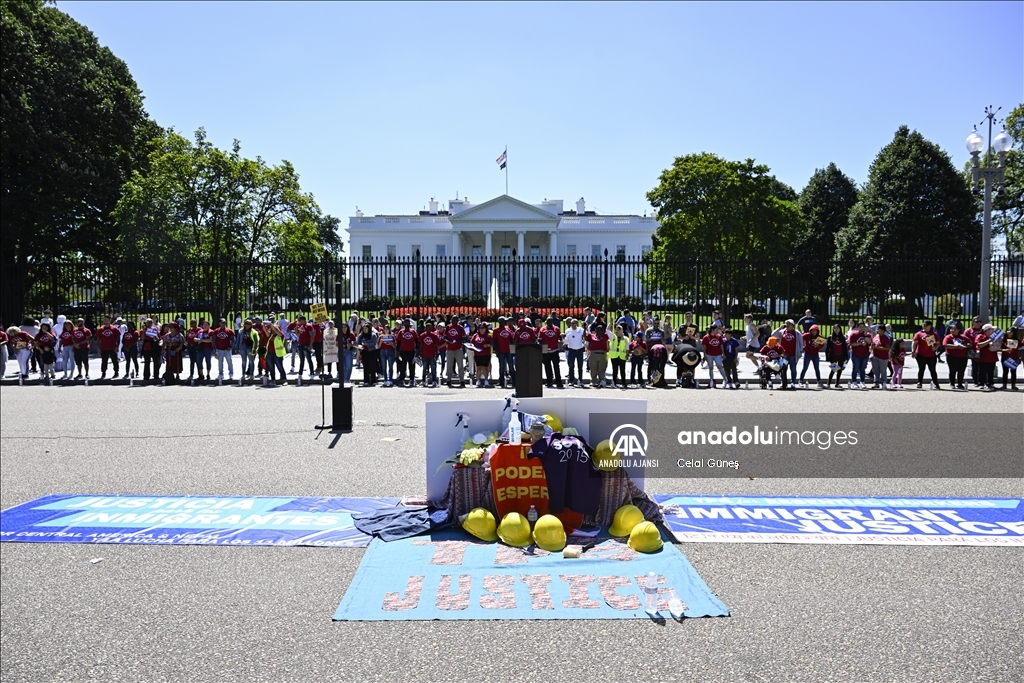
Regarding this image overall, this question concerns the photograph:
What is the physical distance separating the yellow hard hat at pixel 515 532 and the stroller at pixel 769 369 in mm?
13919

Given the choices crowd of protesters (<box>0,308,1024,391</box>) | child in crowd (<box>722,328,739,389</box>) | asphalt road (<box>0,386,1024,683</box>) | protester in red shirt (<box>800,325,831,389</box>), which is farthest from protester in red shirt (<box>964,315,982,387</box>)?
asphalt road (<box>0,386,1024,683</box>)

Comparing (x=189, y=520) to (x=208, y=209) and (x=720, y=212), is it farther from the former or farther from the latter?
(x=720, y=212)

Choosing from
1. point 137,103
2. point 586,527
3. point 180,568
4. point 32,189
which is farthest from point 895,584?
point 137,103

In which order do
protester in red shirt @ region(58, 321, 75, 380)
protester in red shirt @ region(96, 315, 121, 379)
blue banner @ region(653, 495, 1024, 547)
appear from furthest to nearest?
1. protester in red shirt @ region(58, 321, 75, 380)
2. protester in red shirt @ region(96, 315, 121, 379)
3. blue banner @ region(653, 495, 1024, 547)

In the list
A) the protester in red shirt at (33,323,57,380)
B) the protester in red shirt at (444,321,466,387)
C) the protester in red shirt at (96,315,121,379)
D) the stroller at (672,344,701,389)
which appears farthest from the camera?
the protester in red shirt at (96,315,121,379)

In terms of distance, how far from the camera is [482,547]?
6.46m

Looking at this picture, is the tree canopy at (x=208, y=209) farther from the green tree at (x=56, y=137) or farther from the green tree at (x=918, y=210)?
the green tree at (x=918, y=210)

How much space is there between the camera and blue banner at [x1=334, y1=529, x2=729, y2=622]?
5.07 metres

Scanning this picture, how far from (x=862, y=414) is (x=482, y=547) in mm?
9772

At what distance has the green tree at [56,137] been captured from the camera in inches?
1305

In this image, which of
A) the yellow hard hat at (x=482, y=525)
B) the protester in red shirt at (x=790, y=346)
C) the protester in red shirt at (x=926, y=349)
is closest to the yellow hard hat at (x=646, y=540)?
the yellow hard hat at (x=482, y=525)

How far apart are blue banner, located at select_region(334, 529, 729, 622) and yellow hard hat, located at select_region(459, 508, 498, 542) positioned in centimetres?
7

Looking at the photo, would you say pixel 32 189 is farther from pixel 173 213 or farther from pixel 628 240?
pixel 628 240

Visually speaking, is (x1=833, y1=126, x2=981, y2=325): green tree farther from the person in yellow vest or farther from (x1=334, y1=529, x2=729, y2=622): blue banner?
(x1=334, y1=529, x2=729, y2=622): blue banner
